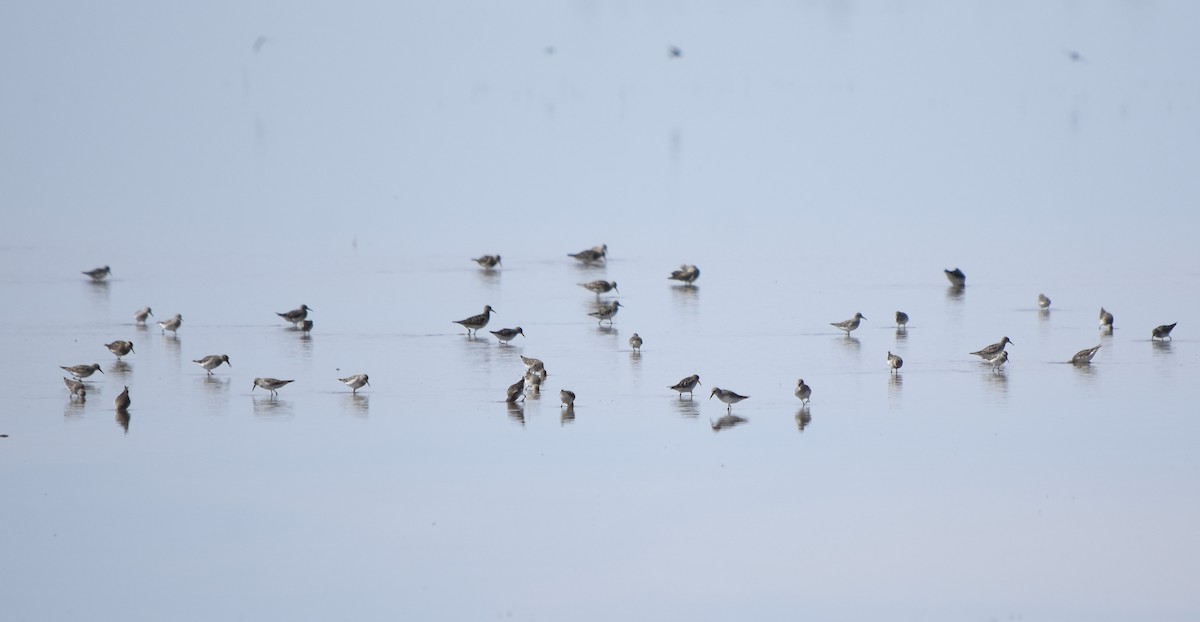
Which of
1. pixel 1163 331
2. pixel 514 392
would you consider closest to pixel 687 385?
pixel 514 392

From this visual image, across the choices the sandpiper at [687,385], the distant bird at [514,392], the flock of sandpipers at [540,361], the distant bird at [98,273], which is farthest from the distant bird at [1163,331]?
the distant bird at [98,273]

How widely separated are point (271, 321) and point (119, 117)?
41069mm

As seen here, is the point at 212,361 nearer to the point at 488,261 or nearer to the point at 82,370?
the point at 82,370

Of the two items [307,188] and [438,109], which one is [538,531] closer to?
[307,188]

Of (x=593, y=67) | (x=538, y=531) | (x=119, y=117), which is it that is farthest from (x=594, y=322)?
(x=593, y=67)

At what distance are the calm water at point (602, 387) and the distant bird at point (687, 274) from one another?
173 millimetres

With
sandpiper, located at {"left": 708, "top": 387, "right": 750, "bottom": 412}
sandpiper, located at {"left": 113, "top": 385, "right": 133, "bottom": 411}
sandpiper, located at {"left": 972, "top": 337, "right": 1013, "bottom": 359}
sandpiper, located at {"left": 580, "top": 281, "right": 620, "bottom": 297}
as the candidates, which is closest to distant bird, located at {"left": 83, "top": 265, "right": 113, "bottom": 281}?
sandpiper, located at {"left": 580, "top": 281, "right": 620, "bottom": 297}

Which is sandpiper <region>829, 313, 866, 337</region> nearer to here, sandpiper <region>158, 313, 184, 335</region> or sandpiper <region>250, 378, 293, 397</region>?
sandpiper <region>250, 378, 293, 397</region>

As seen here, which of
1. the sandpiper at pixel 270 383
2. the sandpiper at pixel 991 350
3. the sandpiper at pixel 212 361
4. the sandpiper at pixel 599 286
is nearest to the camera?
the sandpiper at pixel 270 383

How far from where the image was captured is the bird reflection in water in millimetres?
16156

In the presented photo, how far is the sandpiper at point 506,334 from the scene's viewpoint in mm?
21250

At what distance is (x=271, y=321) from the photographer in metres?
22.9

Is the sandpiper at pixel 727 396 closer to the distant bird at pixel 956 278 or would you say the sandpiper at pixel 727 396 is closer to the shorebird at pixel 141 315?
the shorebird at pixel 141 315

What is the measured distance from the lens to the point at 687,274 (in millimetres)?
A: 27484
